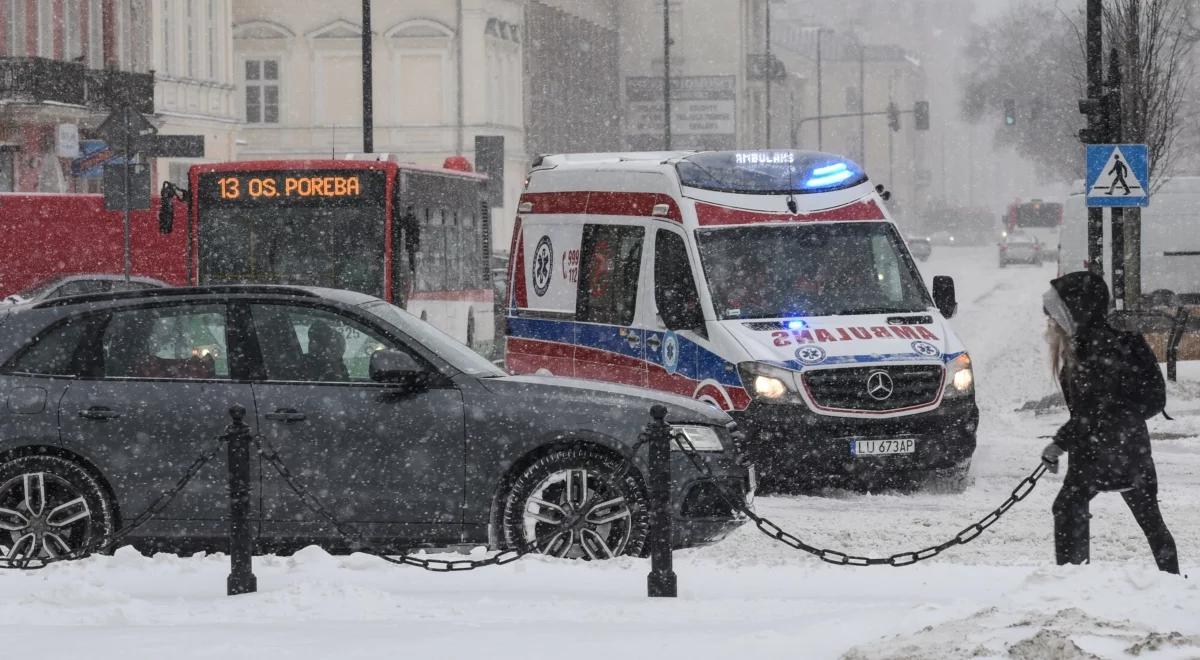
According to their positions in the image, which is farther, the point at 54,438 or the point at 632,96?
the point at 632,96

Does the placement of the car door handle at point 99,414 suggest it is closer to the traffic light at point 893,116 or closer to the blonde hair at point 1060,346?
the blonde hair at point 1060,346

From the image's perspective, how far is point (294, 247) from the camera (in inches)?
858

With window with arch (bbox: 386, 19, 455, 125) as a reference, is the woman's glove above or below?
below

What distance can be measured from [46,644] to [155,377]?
2.49 meters

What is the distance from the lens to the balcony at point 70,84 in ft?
130

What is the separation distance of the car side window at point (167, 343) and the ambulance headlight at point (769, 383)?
4.46 m

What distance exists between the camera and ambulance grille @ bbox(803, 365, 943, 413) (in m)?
13.4

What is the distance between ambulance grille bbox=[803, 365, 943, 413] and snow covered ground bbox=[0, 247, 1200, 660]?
2289 mm

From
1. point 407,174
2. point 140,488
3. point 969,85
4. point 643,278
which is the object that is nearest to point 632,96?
point 969,85

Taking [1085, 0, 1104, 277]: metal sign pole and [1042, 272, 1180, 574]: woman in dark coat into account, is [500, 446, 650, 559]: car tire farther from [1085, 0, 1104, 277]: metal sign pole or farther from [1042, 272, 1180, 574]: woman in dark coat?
[1085, 0, 1104, 277]: metal sign pole

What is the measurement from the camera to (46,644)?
7742 millimetres

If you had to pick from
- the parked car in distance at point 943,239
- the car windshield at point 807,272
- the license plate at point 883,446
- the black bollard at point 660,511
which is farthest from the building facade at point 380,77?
the parked car in distance at point 943,239

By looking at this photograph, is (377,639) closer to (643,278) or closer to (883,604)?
(883,604)

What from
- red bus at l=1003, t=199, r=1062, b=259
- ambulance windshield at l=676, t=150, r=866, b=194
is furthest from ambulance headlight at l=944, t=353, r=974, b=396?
red bus at l=1003, t=199, r=1062, b=259
